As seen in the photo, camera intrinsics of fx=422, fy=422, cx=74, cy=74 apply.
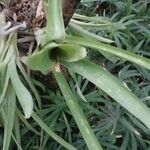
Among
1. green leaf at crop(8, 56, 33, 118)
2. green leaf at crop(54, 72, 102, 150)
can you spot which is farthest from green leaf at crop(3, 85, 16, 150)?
green leaf at crop(54, 72, 102, 150)

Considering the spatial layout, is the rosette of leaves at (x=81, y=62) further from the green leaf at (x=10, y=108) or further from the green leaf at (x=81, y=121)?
the green leaf at (x=10, y=108)

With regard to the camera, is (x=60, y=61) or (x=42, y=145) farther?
(x=42, y=145)

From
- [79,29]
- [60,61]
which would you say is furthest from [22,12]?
[60,61]

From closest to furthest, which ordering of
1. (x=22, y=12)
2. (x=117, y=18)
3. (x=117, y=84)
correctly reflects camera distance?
(x=117, y=84)
(x=22, y=12)
(x=117, y=18)

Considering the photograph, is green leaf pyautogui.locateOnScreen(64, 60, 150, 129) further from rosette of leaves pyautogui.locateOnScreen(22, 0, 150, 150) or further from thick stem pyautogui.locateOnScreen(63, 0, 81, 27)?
thick stem pyautogui.locateOnScreen(63, 0, 81, 27)

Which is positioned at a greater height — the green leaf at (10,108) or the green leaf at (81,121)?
the green leaf at (81,121)

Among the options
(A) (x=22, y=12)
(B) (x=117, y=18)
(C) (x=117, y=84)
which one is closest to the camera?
(C) (x=117, y=84)

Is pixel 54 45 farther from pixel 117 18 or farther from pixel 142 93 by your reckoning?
pixel 117 18

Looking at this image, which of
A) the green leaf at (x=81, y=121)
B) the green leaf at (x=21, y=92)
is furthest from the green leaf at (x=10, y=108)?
the green leaf at (x=81, y=121)
